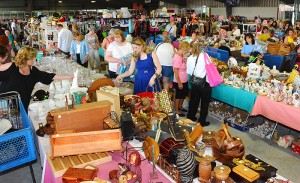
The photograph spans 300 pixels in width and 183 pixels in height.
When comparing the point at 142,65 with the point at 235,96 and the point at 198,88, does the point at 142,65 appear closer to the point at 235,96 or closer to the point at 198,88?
the point at 198,88

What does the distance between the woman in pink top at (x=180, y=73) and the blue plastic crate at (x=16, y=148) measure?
269 centimetres

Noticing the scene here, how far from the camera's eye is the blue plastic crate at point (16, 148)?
2332mm

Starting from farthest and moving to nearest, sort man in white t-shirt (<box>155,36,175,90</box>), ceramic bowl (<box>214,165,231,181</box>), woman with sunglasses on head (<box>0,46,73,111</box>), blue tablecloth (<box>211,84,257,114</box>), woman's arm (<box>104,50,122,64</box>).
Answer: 1. man in white t-shirt (<box>155,36,175,90</box>)
2. woman's arm (<box>104,50,122,64</box>)
3. blue tablecloth (<box>211,84,257,114</box>)
4. woman with sunglasses on head (<box>0,46,73,111</box>)
5. ceramic bowl (<box>214,165,231,181</box>)

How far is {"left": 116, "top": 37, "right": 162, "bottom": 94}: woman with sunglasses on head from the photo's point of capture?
13.3ft

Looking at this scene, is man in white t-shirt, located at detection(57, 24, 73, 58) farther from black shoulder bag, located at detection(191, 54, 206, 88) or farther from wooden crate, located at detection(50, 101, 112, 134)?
wooden crate, located at detection(50, 101, 112, 134)

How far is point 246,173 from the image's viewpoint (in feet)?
6.04

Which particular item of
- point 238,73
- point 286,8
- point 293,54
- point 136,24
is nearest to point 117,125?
point 238,73

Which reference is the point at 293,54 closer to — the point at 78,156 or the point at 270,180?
the point at 270,180

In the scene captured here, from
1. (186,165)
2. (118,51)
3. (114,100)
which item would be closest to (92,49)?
(118,51)

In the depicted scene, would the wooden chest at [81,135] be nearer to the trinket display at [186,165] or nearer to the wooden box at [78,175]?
the wooden box at [78,175]

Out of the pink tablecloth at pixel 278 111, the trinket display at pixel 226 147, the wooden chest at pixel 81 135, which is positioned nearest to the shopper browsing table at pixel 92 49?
the pink tablecloth at pixel 278 111

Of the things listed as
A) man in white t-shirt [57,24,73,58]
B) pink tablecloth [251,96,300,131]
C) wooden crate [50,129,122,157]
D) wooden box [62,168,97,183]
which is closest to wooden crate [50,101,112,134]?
wooden crate [50,129,122,157]

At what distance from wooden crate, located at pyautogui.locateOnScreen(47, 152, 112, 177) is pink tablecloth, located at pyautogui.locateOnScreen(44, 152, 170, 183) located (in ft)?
0.12

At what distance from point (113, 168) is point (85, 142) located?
264 mm
